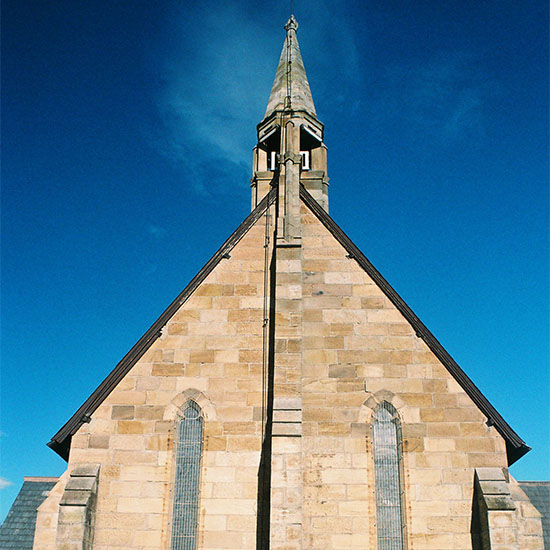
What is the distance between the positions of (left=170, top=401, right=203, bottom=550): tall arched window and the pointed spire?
1225 cm

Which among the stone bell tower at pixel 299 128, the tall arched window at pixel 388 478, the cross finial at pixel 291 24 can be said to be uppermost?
the cross finial at pixel 291 24

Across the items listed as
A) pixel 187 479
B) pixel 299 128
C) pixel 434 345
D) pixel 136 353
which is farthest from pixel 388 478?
pixel 299 128

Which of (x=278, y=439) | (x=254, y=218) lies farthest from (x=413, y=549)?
(x=254, y=218)

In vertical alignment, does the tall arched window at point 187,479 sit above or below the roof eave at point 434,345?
below

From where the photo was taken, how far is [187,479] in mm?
14445

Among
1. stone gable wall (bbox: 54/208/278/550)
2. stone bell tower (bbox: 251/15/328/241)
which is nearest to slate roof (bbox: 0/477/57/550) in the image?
stone gable wall (bbox: 54/208/278/550)

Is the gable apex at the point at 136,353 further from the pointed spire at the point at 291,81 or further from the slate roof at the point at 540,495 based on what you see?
the slate roof at the point at 540,495

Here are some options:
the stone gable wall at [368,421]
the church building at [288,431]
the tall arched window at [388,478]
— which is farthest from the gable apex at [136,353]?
the tall arched window at [388,478]

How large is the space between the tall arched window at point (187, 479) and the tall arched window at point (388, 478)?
393 centimetres

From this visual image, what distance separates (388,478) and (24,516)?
19.4m

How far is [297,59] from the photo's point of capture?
26453 mm

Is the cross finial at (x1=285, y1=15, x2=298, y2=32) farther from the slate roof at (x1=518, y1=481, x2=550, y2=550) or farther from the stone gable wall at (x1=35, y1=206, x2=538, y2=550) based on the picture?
the slate roof at (x1=518, y1=481, x2=550, y2=550)

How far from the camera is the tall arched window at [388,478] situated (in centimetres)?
1379

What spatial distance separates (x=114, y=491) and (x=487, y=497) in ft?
26.0
